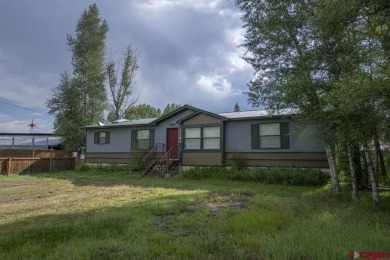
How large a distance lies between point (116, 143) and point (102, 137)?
63.2 inches

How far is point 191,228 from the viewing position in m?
5.18

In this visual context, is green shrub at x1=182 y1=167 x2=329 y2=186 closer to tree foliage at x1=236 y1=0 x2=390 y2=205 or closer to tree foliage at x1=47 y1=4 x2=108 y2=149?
tree foliage at x1=236 y1=0 x2=390 y2=205

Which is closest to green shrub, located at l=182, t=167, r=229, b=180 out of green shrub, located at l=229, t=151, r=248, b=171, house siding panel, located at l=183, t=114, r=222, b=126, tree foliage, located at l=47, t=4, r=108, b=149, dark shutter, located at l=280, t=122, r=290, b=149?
green shrub, located at l=229, t=151, r=248, b=171

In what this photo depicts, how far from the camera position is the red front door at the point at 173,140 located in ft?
57.0

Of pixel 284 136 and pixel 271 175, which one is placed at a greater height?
pixel 284 136

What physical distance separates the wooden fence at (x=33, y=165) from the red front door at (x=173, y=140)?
9287mm

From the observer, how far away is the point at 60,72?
95.9ft

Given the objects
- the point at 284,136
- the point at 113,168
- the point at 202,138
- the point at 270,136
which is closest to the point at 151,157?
the point at 113,168

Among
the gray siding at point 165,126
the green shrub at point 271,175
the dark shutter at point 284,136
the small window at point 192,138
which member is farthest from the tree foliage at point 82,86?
the dark shutter at point 284,136

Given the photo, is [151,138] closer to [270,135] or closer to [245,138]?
[245,138]

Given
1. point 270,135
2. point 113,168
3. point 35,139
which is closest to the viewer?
point 270,135

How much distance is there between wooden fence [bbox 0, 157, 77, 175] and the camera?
18000 mm

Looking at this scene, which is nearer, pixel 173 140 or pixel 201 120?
pixel 201 120

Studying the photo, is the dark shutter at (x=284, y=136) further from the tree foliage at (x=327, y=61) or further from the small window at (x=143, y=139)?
the small window at (x=143, y=139)
